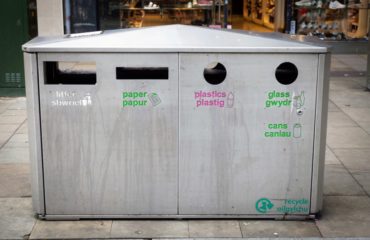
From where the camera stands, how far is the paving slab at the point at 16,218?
5.08 meters

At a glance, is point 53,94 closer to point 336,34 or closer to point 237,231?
point 237,231

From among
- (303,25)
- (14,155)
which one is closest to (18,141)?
(14,155)

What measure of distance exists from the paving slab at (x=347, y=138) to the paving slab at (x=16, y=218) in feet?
12.9

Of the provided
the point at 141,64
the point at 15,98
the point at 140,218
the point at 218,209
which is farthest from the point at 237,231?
the point at 15,98

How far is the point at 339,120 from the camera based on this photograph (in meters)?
9.20

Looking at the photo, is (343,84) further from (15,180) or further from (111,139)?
(111,139)

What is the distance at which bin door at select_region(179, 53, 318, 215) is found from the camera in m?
4.99

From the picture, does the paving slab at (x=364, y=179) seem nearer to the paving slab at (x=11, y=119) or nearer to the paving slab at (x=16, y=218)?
the paving slab at (x=16, y=218)

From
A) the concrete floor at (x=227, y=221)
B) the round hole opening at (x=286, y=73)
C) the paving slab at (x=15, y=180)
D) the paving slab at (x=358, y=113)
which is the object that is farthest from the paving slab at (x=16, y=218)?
the paving slab at (x=358, y=113)

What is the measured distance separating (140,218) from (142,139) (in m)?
0.70

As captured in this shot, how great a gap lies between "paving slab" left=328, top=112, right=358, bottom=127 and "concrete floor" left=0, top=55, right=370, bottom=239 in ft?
0.69

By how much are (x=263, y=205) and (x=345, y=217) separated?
0.78 meters

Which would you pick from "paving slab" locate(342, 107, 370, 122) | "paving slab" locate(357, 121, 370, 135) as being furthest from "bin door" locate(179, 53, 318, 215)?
"paving slab" locate(342, 107, 370, 122)

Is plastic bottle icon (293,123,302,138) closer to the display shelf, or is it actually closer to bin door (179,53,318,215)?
bin door (179,53,318,215)
